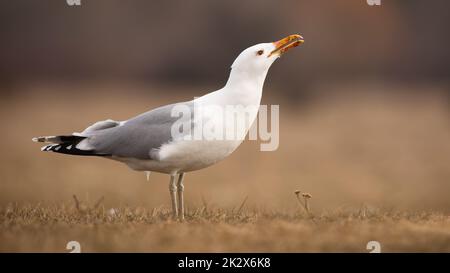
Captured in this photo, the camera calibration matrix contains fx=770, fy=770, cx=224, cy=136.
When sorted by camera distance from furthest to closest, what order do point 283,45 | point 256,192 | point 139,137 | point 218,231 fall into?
point 256,192 < point 283,45 < point 139,137 < point 218,231

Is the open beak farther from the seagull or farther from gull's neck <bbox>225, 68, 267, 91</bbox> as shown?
gull's neck <bbox>225, 68, 267, 91</bbox>

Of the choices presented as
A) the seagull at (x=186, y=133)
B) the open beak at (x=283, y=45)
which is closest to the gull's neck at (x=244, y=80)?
the seagull at (x=186, y=133)

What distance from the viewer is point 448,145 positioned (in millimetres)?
14469

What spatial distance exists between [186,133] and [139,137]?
1.38 feet

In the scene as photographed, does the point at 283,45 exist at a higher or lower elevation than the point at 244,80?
higher

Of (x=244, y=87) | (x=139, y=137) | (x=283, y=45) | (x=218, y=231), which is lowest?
(x=218, y=231)

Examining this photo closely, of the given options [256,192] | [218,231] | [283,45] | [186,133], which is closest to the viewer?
[218,231]

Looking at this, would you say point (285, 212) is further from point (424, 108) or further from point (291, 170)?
point (424, 108)

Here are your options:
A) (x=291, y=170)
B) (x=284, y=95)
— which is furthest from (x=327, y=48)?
(x=291, y=170)

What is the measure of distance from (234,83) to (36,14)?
1399cm

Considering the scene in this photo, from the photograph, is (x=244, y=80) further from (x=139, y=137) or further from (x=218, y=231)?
(x=218, y=231)

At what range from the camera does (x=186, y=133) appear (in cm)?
588

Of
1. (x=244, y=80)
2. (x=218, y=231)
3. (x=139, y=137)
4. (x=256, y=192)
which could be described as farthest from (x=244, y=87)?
(x=256, y=192)

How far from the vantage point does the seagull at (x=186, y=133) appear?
586 cm
